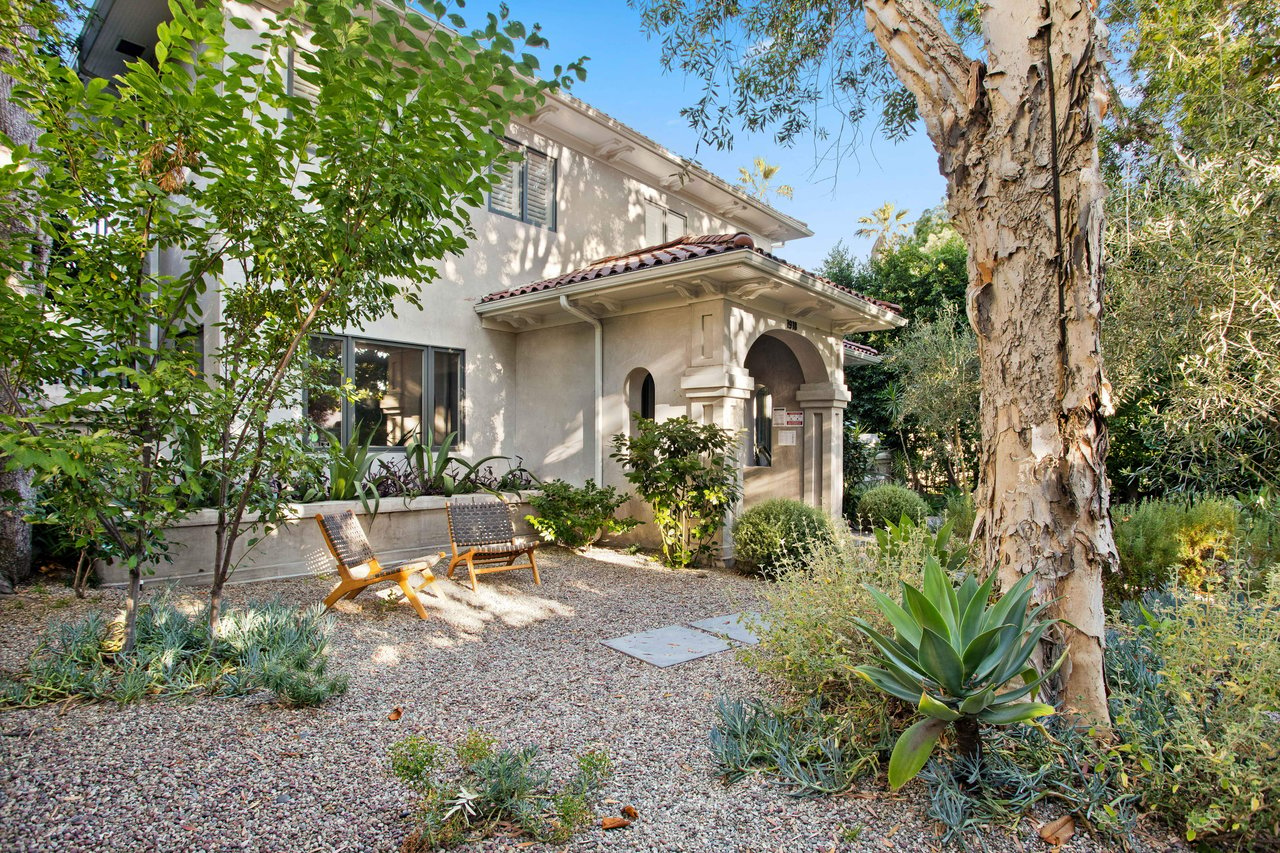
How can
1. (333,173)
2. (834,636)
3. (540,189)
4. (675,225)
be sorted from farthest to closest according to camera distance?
(675,225) → (540,189) → (333,173) → (834,636)

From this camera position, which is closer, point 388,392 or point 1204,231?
point 1204,231

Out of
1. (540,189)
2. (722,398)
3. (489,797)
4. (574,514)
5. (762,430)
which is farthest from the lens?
(762,430)

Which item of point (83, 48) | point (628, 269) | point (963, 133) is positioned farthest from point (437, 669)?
point (83, 48)

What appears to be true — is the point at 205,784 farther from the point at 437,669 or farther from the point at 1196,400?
the point at 1196,400

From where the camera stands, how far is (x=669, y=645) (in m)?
5.24

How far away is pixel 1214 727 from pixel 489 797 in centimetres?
301

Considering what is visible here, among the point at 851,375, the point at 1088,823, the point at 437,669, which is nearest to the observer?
the point at 1088,823

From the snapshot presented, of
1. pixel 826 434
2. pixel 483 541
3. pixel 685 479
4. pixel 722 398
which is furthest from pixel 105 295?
pixel 826 434

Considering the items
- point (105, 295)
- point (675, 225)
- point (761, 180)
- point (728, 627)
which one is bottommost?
point (728, 627)

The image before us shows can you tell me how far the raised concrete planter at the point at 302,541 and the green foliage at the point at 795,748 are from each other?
161 inches

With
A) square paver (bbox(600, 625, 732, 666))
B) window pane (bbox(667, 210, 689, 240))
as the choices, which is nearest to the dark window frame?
window pane (bbox(667, 210, 689, 240))

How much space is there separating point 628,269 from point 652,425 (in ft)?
6.62

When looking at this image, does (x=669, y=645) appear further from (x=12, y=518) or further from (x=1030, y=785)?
(x=12, y=518)

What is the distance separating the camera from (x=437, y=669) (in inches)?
182
